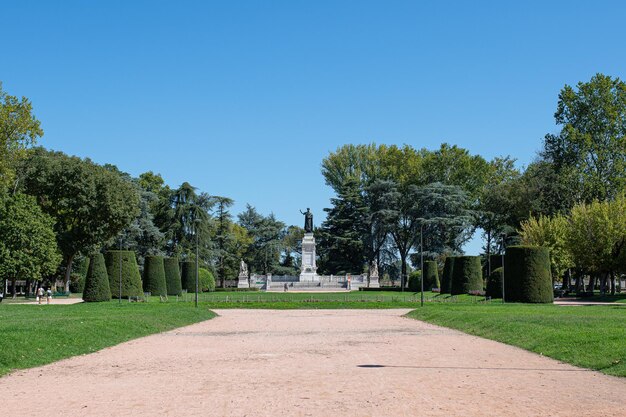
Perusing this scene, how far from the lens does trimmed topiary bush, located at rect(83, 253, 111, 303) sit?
147 ft

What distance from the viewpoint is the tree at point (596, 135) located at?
198ft

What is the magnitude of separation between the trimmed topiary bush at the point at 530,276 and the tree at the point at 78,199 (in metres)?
34.0

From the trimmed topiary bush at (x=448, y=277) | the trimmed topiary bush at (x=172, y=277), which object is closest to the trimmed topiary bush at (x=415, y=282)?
the trimmed topiary bush at (x=448, y=277)

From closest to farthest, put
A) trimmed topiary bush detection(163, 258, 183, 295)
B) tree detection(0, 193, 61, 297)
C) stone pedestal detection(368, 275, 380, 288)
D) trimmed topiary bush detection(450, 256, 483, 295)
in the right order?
trimmed topiary bush detection(450, 256, 483, 295) → tree detection(0, 193, 61, 297) → trimmed topiary bush detection(163, 258, 183, 295) → stone pedestal detection(368, 275, 380, 288)

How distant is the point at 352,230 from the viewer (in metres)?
94.4

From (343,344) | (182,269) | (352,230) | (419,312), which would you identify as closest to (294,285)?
(352,230)

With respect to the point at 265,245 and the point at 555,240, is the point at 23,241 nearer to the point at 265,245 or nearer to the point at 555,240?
the point at 555,240

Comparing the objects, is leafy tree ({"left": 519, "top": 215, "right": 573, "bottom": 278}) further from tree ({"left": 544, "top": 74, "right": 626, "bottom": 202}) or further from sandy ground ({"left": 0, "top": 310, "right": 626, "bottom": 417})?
sandy ground ({"left": 0, "top": 310, "right": 626, "bottom": 417})

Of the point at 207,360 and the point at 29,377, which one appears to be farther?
the point at 207,360

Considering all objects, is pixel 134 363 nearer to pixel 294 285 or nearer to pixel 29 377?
pixel 29 377

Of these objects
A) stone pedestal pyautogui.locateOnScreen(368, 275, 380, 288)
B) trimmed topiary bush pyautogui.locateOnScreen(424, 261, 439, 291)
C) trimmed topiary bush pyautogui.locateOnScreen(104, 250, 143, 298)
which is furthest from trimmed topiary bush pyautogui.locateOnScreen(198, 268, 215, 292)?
stone pedestal pyautogui.locateOnScreen(368, 275, 380, 288)

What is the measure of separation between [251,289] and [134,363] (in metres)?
65.0

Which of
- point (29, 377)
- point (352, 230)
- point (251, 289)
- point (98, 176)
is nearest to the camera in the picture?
point (29, 377)

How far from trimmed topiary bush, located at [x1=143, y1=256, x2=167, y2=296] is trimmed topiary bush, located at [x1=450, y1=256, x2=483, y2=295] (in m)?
20.8
